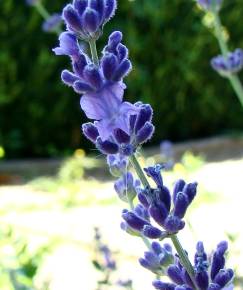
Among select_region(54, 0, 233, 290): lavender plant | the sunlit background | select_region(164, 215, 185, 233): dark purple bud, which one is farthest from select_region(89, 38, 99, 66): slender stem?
the sunlit background

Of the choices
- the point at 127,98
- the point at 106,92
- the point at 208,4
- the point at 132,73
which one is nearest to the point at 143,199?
the point at 106,92

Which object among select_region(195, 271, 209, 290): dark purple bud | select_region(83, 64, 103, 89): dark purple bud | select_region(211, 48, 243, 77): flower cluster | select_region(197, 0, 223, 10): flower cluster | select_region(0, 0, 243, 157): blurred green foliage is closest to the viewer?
select_region(83, 64, 103, 89): dark purple bud

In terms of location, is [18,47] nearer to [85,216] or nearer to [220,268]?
[85,216]

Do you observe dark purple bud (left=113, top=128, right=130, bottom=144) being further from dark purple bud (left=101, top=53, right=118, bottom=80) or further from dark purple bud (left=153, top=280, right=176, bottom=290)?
dark purple bud (left=153, top=280, right=176, bottom=290)

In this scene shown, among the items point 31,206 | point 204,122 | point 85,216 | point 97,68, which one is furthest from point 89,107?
point 204,122

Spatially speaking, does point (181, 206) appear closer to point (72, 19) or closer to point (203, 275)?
point (203, 275)

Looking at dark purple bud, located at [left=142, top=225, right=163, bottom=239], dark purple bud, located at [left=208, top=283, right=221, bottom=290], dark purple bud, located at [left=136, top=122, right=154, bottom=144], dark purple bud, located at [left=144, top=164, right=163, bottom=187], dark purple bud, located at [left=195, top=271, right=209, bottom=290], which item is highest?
dark purple bud, located at [left=136, top=122, right=154, bottom=144]

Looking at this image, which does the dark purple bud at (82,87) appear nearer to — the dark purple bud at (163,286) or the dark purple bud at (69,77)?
the dark purple bud at (69,77)
